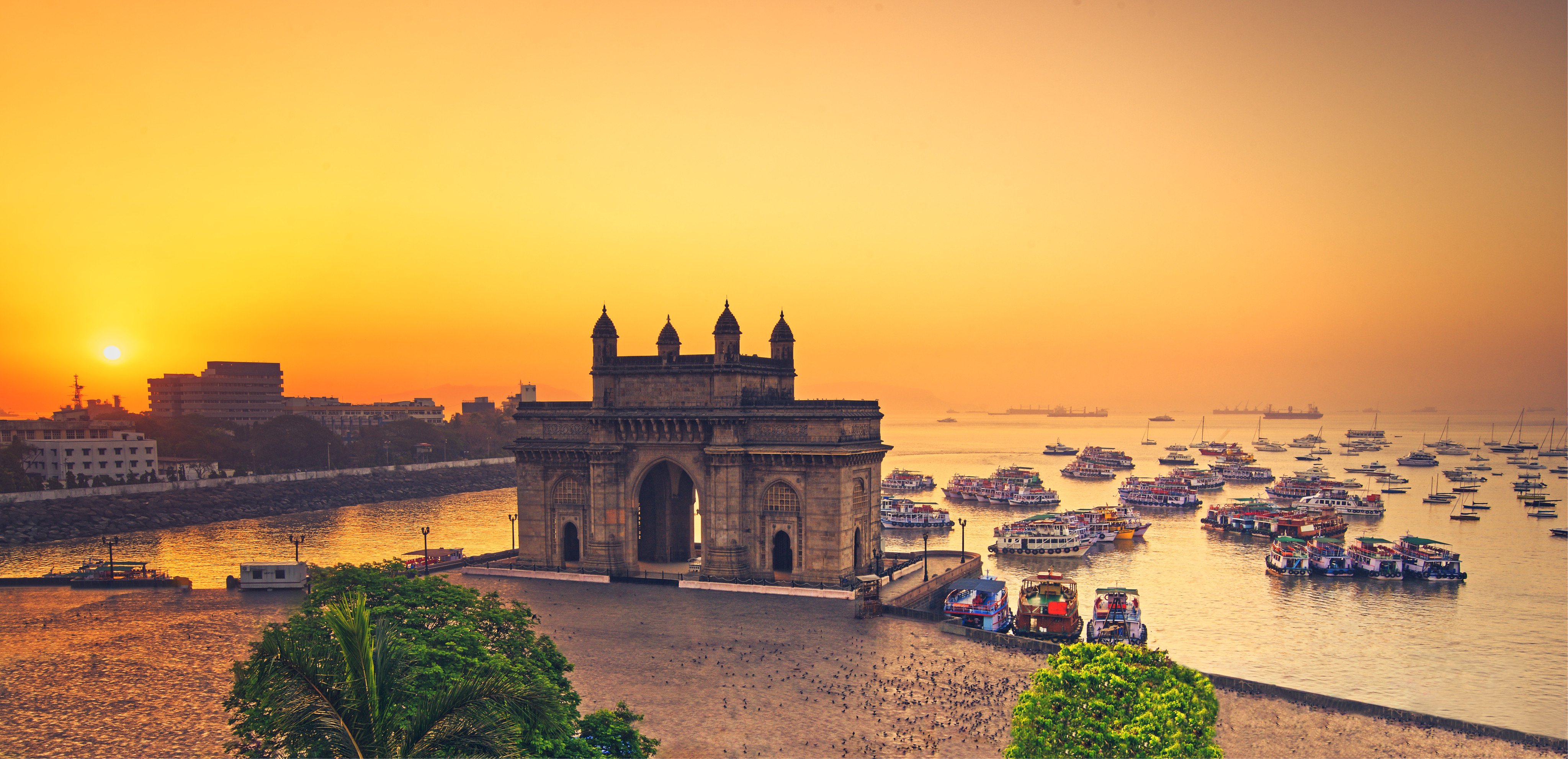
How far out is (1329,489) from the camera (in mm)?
124500

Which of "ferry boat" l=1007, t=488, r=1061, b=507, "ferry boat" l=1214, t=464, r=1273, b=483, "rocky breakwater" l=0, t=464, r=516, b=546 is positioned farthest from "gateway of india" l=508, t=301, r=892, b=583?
"ferry boat" l=1214, t=464, r=1273, b=483

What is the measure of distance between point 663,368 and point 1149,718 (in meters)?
39.8

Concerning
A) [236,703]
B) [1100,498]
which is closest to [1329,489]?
[1100,498]

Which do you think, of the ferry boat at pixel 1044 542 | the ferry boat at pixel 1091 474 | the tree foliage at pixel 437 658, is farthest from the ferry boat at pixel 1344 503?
the tree foliage at pixel 437 658

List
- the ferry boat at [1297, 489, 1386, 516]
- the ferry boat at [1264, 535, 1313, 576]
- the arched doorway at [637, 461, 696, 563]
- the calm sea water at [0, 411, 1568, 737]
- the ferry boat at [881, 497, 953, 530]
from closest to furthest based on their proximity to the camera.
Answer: the calm sea water at [0, 411, 1568, 737]
the arched doorway at [637, 461, 696, 563]
the ferry boat at [1264, 535, 1313, 576]
the ferry boat at [881, 497, 953, 530]
the ferry boat at [1297, 489, 1386, 516]

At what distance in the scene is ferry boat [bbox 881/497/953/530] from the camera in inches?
4400

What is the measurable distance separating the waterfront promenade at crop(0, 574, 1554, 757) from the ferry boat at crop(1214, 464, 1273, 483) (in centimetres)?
14986

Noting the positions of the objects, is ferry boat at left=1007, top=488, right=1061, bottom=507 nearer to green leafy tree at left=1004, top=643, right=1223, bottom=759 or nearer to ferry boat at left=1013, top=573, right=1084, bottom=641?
ferry boat at left=1013, top=573, right=1084, bottom=641

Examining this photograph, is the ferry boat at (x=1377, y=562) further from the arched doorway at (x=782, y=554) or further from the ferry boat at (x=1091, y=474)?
the ferry boat at (x=1091, y=474)

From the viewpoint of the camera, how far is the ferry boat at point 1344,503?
11594cm

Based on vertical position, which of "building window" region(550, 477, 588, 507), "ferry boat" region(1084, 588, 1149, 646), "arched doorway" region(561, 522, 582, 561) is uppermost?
"building window" region(550, 477, 588, 507)

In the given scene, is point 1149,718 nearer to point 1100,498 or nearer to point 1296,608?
point 1296,608

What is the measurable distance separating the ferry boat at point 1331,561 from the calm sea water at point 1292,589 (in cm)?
279

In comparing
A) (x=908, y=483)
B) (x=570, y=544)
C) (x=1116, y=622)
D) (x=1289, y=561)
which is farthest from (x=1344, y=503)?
Answer: (x=570, y=544)
